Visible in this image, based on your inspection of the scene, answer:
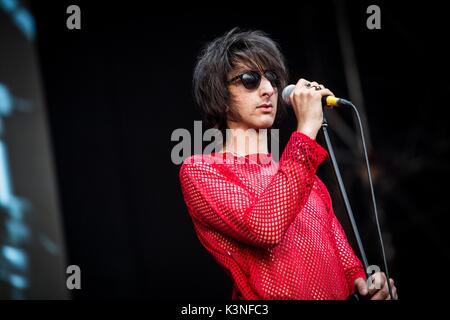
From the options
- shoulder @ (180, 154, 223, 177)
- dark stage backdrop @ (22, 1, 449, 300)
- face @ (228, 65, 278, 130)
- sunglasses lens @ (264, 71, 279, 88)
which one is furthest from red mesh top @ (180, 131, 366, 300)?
dark stage backdrop @ (22, 1, 449, 300)

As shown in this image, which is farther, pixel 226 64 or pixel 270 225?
pixel 226 64

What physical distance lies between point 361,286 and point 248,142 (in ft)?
1.72

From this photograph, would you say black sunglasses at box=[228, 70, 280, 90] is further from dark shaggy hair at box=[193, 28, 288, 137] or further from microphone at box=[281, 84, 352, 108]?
microphone at box=[281, 84, 352, 108]

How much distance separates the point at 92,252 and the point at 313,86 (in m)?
2.14

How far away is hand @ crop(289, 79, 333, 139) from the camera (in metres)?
1.37

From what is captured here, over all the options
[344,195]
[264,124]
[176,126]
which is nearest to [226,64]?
[264,124]

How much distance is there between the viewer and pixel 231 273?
4.83ft

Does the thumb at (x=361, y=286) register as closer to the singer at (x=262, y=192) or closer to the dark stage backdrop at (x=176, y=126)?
the singer at (x=262, y=192)

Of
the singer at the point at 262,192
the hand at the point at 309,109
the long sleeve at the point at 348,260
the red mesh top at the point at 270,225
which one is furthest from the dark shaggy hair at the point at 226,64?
the long sleeve at the point at 348,260

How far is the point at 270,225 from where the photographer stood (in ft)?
4.34

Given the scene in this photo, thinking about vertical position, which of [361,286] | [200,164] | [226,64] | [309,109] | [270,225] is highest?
[226,64]

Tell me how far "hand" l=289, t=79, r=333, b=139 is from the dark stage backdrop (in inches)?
70.0

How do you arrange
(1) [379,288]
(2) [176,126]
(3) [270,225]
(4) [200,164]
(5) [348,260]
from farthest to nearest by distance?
(2) [176,126], (5) [348,260], (4) [200,164], (1) [379,288], (3) [270,225]

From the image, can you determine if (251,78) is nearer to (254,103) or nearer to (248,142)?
(254,103)
